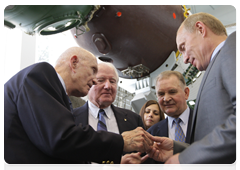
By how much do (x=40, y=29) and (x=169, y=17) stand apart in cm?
219

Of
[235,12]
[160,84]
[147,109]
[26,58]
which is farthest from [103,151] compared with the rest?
[235,12]

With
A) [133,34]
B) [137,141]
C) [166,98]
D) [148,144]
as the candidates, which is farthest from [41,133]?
[133,34]

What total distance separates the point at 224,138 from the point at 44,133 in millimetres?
885

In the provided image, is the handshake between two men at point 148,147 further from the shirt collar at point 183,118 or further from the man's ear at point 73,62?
the man's ear at point 73,62

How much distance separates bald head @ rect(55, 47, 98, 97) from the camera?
1718mm

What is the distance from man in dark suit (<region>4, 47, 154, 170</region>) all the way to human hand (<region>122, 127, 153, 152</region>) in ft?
0.17

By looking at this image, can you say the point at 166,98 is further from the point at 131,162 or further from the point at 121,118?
the point at 131,162

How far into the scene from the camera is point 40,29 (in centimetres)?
255

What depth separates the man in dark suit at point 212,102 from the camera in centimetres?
105

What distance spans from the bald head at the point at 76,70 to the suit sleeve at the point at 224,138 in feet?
3.06

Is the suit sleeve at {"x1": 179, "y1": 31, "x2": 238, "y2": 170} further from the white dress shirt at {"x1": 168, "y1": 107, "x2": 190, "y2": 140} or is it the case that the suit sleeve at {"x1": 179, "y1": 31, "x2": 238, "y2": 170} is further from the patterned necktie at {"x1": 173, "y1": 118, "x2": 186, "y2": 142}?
the white dress shirt at {"x1": 168, "y1": 107, "x2": 190, "y2": 140}

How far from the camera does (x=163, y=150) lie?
173 cm

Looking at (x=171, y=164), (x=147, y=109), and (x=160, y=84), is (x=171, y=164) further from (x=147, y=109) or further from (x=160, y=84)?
(x=147, y=109)

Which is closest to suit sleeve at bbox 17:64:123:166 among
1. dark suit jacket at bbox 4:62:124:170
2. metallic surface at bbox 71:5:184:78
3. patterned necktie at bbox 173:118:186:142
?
dark suit jacket at bbox 4:62:124:170
